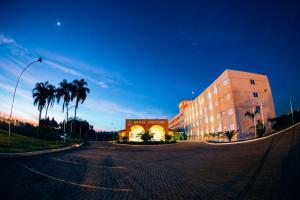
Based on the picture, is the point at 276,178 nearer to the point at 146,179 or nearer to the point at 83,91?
the point at 146,179

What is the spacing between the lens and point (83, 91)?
→ 4228 cm

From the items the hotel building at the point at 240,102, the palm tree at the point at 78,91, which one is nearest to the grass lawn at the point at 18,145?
the palm tree at the point at 78,91

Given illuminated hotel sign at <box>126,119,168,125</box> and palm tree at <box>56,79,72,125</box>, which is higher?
palm tree at <box>56,79,72,125</box>

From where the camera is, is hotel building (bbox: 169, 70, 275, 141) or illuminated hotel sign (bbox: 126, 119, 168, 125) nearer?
hotel building (bbox: 169, 70, 275, 141)

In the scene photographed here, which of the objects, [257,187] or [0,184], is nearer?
[257,187]

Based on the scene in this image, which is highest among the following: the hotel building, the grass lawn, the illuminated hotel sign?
the hotel building

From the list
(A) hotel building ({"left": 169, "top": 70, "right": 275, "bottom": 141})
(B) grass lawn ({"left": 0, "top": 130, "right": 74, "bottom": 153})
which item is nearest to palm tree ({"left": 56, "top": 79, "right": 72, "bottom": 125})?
(B) grass lawn ({"left": 0, "top": 130, "right": 74, "bottom": 153})

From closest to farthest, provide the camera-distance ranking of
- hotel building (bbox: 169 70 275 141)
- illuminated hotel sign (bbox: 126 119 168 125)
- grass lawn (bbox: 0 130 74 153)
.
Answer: grass lawn (bbox: 0 130 74 153), hotel building (bbox: 169 70 275 141), illuminated hotel sign (bbox: 126 119 168 125)

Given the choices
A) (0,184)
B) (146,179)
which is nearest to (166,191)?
(146,179)

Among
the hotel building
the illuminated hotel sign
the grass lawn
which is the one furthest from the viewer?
the illuminated hotel sign

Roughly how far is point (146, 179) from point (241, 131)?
33936 millimetres

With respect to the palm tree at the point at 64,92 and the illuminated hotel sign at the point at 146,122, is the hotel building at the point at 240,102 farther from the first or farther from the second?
the palm tree at the point at 64,92

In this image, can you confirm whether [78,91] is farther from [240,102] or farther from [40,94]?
A: [240,102]

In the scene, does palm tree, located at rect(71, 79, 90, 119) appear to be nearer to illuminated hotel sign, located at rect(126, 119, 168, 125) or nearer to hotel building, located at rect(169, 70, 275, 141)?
illuminated hotel sign, located at rect(126, 119, 168, 125)
